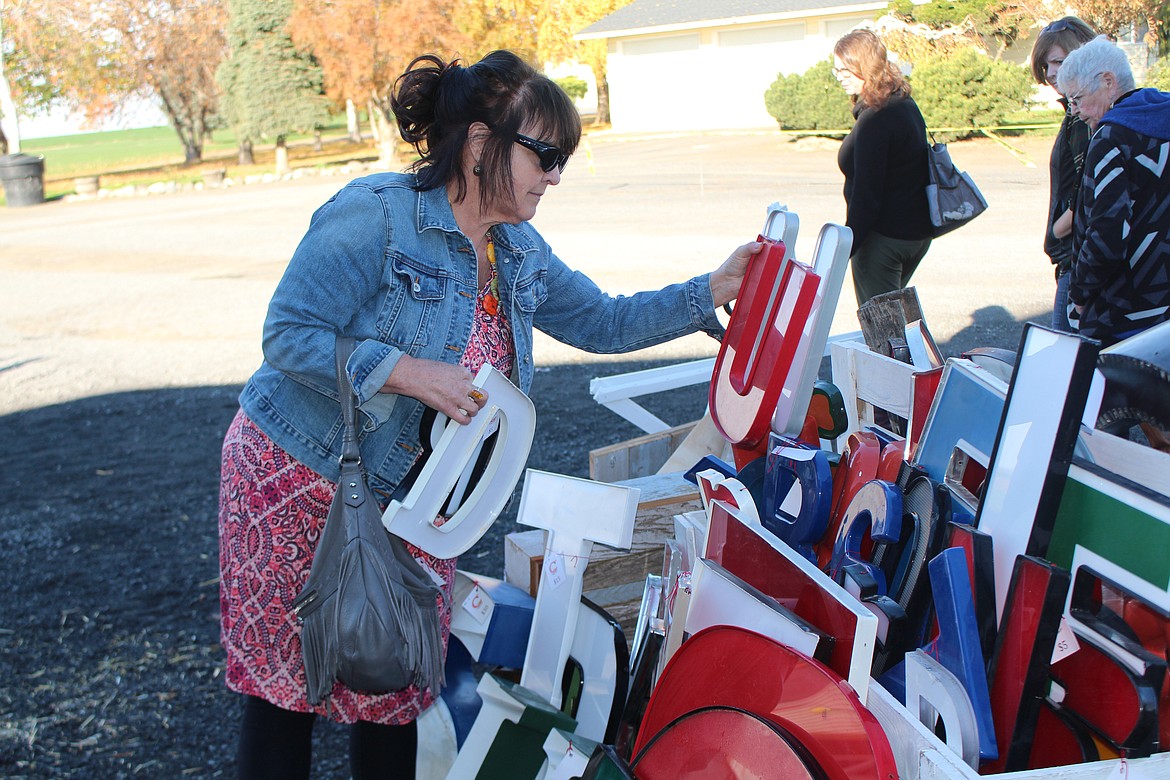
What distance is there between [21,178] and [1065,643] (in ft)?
86.4

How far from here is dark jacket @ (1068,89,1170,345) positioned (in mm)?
3000

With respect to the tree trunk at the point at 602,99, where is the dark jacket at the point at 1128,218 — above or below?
below

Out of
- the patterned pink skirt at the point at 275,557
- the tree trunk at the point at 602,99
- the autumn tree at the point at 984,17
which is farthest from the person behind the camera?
the tree trunk at the point at 602,99

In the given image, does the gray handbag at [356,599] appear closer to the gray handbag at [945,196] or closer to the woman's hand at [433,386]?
the woman's hand at [433,386]

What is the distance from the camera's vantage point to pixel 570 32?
3678 centimetres

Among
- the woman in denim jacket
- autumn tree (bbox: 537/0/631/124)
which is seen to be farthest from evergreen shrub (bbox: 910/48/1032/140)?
the woman in denim jacket

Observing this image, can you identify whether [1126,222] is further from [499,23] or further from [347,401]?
[499,23]

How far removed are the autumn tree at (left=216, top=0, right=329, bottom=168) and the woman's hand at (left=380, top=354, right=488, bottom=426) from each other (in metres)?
30.2

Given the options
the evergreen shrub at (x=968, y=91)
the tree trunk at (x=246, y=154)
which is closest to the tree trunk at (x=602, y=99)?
the tree trunk at (x=246, y=154)

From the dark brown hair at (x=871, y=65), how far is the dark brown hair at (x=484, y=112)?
113 inches

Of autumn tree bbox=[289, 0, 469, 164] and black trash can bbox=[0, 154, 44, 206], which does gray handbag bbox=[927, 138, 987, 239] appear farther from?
autumn tree bbox=[289, 0, 469, 164]

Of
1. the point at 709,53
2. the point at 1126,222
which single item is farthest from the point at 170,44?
the point at 1126,222

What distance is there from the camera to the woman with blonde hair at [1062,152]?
393 cm

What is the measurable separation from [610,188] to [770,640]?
1715cm
